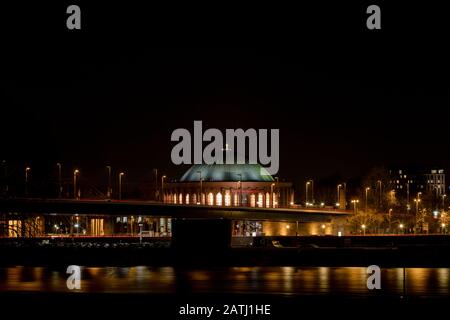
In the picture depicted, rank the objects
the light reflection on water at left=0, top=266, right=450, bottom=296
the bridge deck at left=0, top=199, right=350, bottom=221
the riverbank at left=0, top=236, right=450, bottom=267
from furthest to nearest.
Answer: the bridge deck at left=0, top=199, right=350, bottom=221, the riverbank at left=0, top=236, right=450, bottom=267, the light reflection on water at left=0, top=266, right=450, bottom=296

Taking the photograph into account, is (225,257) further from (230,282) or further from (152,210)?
(152,210)

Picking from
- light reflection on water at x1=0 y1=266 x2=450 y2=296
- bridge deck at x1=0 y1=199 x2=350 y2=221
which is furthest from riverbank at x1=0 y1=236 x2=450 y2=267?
bridge deck at x1=0 y1=199 x2=350 y2=221

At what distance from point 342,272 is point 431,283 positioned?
10642 millimetres

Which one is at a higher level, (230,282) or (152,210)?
(230,282)

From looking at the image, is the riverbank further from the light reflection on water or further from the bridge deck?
the bridge deck

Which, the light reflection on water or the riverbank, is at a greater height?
the light reflection on water

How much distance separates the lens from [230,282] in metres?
42.3

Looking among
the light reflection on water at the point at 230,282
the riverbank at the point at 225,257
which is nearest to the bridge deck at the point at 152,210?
the riverbank at the point at 225,257

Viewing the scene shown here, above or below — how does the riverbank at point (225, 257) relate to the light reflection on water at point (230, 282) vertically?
below

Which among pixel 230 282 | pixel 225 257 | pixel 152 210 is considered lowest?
pixel 152 210

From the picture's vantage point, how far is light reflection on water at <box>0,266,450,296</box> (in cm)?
3719

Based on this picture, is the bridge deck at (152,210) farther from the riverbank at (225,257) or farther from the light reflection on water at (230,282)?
the light reflection on water at (230,282)

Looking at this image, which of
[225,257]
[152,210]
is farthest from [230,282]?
[152,210]

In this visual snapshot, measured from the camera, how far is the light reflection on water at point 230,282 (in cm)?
3719
